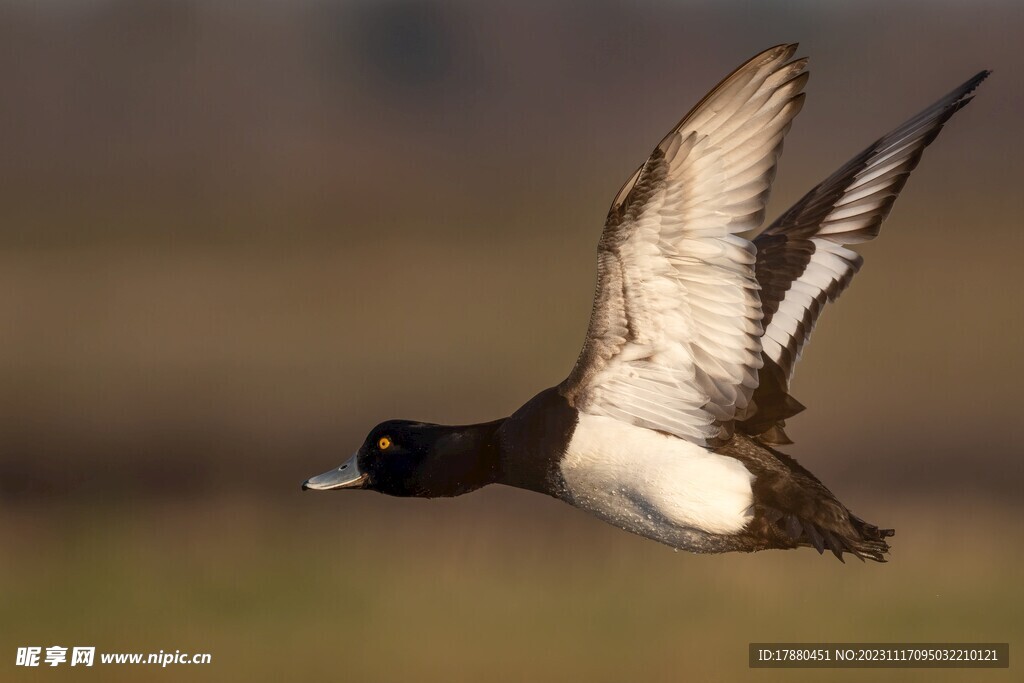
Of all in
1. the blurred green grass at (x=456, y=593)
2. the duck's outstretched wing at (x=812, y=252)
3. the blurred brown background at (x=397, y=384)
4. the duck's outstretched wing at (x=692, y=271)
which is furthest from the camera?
the blurred brown background at (x=397, y=384)

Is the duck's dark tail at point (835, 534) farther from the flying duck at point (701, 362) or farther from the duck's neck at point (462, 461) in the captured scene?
the duck's neck at point (462, 461)

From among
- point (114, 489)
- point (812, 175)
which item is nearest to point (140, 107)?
point (812, 175)

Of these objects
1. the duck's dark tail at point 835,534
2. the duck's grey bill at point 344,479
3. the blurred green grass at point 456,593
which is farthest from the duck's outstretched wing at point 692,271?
the blurred green grass at point 456,593

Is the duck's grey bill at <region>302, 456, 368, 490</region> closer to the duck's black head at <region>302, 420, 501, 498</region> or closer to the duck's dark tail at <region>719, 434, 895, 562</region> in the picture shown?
the duck's black head at <region>302, 420, 501, 498</region>

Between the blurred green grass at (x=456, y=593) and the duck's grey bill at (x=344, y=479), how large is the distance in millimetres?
4711

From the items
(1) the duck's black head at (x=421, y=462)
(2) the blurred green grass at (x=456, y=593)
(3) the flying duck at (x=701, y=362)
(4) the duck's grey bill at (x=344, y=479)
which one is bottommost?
(2) the blurred green grass at (x=456, y=593)

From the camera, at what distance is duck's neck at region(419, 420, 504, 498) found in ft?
19.2

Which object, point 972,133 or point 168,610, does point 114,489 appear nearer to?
A: point 168,610

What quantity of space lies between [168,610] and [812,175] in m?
19.0

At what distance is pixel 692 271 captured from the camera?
5059 millimetres

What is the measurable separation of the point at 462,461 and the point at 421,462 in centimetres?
19

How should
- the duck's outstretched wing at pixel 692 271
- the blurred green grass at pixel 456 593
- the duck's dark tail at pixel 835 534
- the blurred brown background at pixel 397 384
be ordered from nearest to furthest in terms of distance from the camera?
1. the duck's outstretched wing at pixel 692 271
2. the duck's dark tail at pixel 835 534
3. the blurred green grass at pixel 456 593
4. the blurred brown background at pixel 397 384

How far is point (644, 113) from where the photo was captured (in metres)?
39.5

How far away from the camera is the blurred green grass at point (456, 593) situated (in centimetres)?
1058
